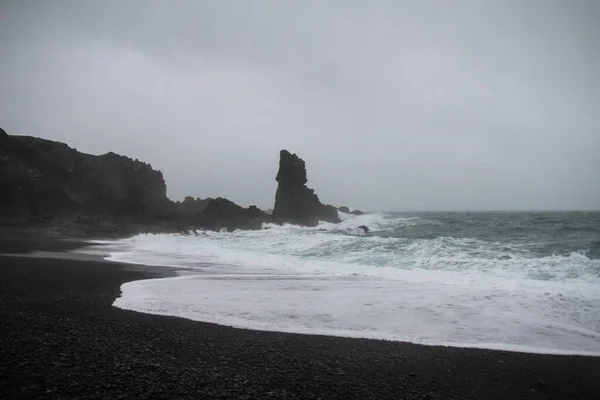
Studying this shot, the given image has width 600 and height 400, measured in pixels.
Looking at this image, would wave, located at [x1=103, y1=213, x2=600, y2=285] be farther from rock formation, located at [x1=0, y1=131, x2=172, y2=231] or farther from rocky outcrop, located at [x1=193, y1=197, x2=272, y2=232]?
rock formation, located at [x1=0, y1=131, x2=172, y2=231]

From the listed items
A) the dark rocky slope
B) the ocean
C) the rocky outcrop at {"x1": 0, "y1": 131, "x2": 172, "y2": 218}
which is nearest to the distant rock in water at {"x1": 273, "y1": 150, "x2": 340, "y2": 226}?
the dark rocky slope

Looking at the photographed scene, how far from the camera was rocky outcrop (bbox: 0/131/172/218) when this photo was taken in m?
34.8

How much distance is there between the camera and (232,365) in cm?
482

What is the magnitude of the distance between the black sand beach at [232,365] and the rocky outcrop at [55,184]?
35.7 m

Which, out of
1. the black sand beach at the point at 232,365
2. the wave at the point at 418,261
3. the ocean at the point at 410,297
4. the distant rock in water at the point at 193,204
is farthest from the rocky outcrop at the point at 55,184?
the black sand beach at the point at 232,365

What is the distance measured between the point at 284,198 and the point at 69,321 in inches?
2060

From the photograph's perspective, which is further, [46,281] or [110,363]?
[46,281]

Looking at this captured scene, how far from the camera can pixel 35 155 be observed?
3969 centimetres

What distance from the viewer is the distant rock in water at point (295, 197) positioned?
56594 millimetres

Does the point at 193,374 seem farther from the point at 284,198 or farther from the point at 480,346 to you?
the point at 284,198

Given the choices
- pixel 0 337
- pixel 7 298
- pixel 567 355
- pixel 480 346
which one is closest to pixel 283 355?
pixel 480 346

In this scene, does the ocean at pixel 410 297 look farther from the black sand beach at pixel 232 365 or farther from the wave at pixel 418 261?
the black sand beach at pixel 232 365

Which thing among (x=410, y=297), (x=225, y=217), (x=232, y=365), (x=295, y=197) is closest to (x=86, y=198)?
(x=225, y=217)

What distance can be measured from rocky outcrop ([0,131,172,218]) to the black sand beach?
35.7 m
